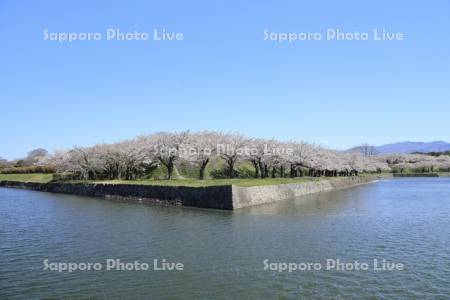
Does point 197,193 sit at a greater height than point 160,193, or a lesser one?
greater

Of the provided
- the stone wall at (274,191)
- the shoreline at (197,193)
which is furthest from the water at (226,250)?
the stone wall at (274,191)

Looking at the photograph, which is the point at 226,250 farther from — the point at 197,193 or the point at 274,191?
the point at 274,191

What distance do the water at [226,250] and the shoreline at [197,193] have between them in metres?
2.48

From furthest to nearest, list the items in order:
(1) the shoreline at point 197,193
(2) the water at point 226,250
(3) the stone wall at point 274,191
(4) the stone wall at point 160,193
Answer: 1. (3) the stone wall at point 274,191
2. (4) the stone wall at point 160,193
3. (1) the shoreline at point 197,193
4. (2) the water at point 226,250

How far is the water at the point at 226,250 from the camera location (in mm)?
12297

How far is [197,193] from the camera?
3306 centimetres

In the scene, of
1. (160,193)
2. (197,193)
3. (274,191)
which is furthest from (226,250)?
(274,191)

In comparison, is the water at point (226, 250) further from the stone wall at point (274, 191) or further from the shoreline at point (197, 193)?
the stone wall at point (274, 191)

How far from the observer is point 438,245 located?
704 inches

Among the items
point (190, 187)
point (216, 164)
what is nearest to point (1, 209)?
point (190, 187)

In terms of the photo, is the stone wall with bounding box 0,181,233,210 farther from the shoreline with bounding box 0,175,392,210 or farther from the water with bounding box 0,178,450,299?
the water with bounding box 0,178,450,299

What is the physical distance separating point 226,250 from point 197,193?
16.3 metres

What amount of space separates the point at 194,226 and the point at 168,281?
995cm

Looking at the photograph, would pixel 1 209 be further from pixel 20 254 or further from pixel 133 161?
pixel 133 161
